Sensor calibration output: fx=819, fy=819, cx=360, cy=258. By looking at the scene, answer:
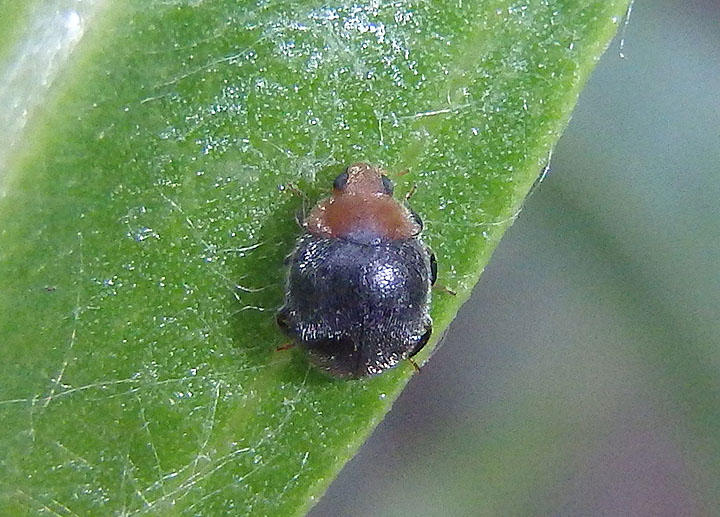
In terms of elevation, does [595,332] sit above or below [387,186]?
below

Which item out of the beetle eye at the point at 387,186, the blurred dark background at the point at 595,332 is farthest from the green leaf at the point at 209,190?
the blurred dark background at the point at 595,332

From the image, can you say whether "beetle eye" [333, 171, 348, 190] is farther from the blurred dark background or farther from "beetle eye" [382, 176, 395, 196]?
the blurred dark background

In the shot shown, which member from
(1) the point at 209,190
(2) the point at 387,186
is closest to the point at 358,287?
(2) the point at 387,186

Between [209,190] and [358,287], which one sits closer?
[209,190]

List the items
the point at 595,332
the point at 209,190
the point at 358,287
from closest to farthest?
1. the point at 209,190
2. the point at 358,287
3. the point at 595,332

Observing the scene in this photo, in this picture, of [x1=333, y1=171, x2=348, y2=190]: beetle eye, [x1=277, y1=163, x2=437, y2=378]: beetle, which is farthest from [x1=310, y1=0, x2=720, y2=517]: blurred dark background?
[x1=333, y1=171, x2=348, y2=190]: beetle eye

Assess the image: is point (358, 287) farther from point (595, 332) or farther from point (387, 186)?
point (595, 332)

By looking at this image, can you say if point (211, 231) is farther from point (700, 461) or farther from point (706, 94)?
point (700, 461)

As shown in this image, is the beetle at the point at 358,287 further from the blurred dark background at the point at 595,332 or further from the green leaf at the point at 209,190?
the blurred dark background at the point at 595,332
